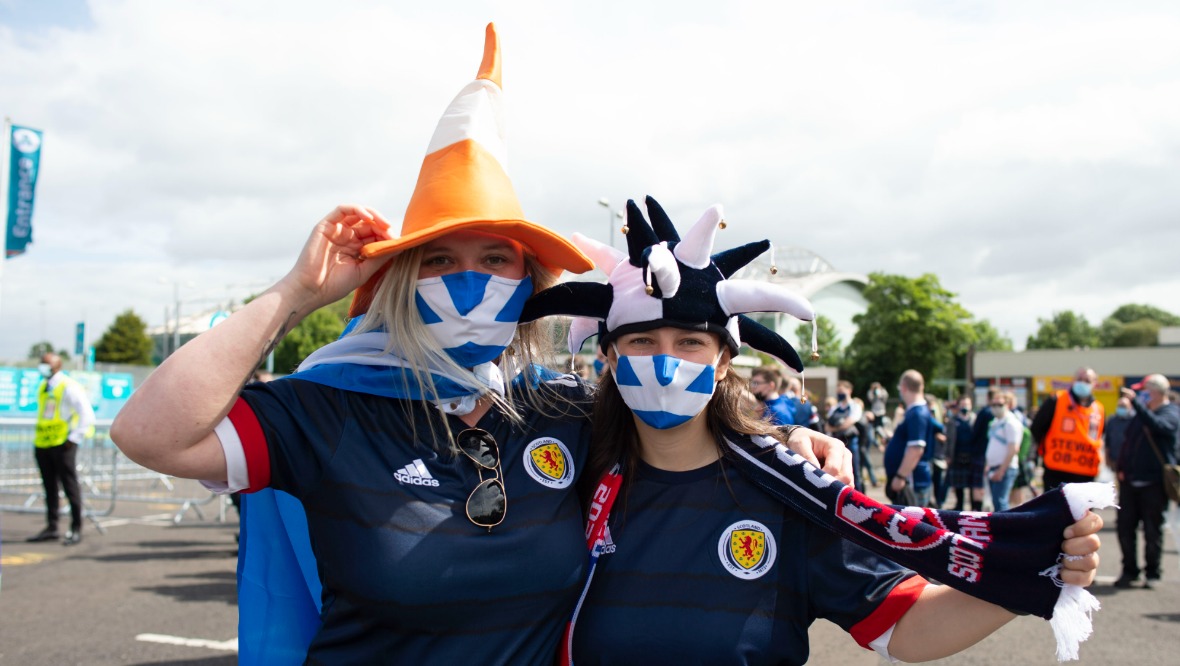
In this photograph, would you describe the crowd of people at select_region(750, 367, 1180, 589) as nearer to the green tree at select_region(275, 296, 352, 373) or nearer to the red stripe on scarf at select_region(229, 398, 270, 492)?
the red stripe on scarf at select_region(229, 398, 270, 492)

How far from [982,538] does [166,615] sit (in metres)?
6.10

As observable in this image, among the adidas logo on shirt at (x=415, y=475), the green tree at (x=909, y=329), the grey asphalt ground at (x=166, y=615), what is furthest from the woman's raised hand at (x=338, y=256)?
the green tree at (x=909, y=329)

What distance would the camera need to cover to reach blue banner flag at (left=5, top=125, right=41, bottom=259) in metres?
9.98

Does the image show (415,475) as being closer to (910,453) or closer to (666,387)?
(666,387)

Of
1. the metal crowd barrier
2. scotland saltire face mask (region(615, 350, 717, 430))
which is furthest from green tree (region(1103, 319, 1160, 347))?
scotland saltire face mask (region(615, 350, 717, 430))

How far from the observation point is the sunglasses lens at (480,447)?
1.97 m

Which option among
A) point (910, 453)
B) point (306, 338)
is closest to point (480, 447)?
point (910, 453)

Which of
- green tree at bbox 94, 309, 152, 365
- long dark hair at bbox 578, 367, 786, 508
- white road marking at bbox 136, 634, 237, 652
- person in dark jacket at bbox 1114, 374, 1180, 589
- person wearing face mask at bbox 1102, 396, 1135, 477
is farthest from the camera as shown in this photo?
green tree at bbox 94, 309, 152, 365

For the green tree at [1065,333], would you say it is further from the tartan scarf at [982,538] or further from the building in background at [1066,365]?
the tartan scarf at [982,538]

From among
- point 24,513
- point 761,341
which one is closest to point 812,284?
point 24,513

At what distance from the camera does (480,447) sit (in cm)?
201

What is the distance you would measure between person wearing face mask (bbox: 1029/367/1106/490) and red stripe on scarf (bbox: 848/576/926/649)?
7.31 m

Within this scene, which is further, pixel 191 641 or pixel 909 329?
pixel 909 329

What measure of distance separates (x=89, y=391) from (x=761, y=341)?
20.5m
